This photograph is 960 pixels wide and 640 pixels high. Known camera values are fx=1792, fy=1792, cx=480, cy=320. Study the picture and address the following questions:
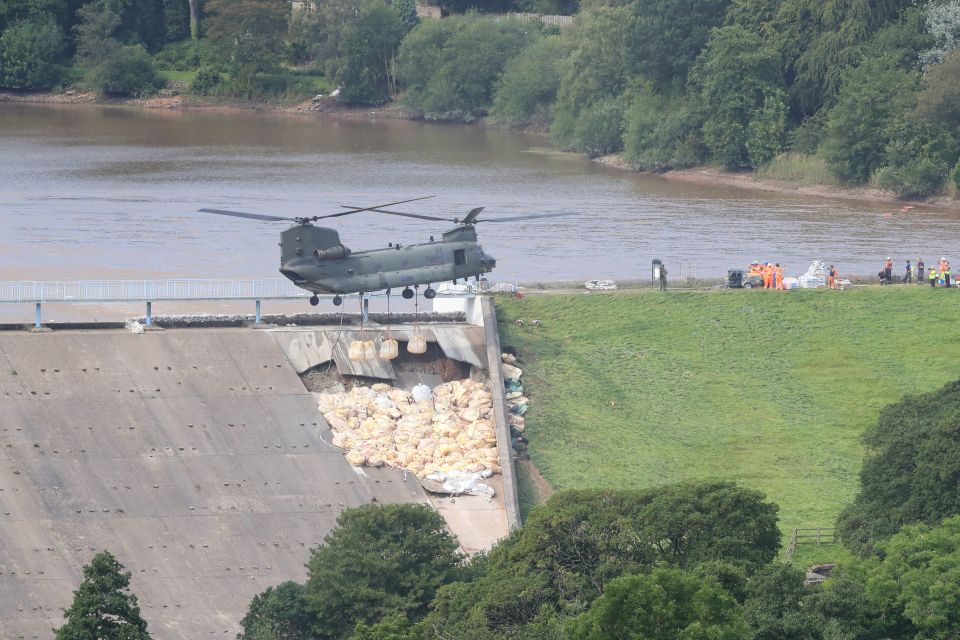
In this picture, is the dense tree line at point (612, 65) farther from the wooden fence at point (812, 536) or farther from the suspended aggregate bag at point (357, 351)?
the suspended aggregate bag at point (357, 351)

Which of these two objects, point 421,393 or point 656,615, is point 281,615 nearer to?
point 656,615

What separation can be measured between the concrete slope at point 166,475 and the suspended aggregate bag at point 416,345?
Result: 3513 mm

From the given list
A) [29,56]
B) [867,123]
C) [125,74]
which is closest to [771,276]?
[867,123]

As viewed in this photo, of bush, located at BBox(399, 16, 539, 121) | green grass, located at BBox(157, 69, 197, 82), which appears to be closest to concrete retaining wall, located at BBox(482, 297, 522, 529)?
bush, located at BBox(399, 16, 539, 121)

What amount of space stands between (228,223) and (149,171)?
15461mm

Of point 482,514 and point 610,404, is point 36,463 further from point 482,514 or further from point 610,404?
point 610,404

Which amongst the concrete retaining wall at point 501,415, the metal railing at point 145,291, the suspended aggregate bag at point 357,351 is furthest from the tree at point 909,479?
the metal railing at point 145,291

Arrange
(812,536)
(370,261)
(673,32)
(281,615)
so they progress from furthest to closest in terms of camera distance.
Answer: (673,32) < (370,261) < (812,536) < (281,615)

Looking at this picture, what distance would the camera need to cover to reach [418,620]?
3900cm

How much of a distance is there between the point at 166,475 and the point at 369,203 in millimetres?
35460

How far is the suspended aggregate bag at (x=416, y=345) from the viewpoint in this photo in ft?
171

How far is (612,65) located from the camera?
106312 mm

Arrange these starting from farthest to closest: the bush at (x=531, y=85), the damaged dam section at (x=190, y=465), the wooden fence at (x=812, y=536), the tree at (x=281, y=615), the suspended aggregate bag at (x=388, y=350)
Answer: the bush at (x=531, y=85) → the suspended aggregate bag at (x=388, y=350) → the wooden fence at (x=812, y=536) → the damaged dam section at (x=190, y=465) → the tree at (x=281, y=615)

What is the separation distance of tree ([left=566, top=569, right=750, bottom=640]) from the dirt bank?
5849 centimetres
